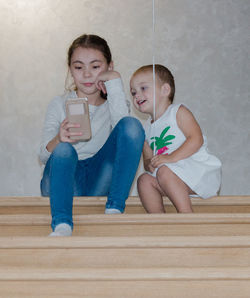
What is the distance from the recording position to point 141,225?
957mm

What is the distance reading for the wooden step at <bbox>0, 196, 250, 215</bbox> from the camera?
1.19 m

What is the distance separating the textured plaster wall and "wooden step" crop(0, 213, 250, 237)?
4.31 feet

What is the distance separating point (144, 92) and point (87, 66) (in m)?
0.18

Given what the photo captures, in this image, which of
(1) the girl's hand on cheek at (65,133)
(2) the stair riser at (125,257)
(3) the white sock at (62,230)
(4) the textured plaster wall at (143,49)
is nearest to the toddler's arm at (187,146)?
(1) the girl's hand on cheek at (65,133)

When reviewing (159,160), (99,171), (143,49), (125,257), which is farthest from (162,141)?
(143,49)

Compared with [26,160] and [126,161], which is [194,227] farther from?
[26,160]

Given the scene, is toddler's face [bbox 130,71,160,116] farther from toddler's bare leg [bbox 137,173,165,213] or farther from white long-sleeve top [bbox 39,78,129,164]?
toddler's bare leg [bbox 137,173,165,213]

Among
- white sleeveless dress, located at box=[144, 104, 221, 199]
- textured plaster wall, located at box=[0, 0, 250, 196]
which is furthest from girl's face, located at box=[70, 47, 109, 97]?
textured plaster wall, located at box=[0, 0, 250, 196]

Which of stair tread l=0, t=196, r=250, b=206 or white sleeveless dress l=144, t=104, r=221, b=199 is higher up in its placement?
white sleeveless dress l=144, t=104, r=221, b=199

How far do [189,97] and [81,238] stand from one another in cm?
162

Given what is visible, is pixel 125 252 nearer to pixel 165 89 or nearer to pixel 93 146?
pixel 93 146

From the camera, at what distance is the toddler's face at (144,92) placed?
1.38 metres

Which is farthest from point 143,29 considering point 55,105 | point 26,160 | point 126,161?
point 126,161

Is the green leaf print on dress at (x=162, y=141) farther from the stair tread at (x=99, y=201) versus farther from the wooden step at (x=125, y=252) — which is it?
the wooden step at (x=125, y=252)
